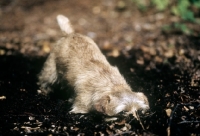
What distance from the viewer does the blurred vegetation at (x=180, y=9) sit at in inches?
322

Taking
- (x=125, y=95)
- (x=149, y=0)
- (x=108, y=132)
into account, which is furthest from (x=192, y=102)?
(x=149, y=0)

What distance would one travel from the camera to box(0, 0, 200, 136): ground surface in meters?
4.32

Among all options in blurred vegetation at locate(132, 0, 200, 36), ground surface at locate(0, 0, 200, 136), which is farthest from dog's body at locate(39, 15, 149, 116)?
blurred vegetation at locate(132, 0, 200, 36)

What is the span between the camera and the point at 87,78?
5070 mm

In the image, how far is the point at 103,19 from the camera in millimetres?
10219

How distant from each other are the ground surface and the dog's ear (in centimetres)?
22

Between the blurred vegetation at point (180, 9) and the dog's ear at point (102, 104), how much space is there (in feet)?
15.9

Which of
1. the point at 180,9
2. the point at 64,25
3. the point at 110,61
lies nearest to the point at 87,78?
the point at 64,25

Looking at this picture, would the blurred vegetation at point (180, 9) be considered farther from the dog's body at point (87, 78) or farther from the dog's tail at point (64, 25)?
the dog's body at point (87, 78)

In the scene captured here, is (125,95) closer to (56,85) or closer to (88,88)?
(88,88)

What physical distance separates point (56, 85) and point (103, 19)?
5.00 m

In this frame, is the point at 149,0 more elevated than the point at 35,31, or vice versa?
the point at 149,0

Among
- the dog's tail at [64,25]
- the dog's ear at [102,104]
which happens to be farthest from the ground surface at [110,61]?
the dog's tail at [64,25]

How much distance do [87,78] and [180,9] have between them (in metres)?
5.09
